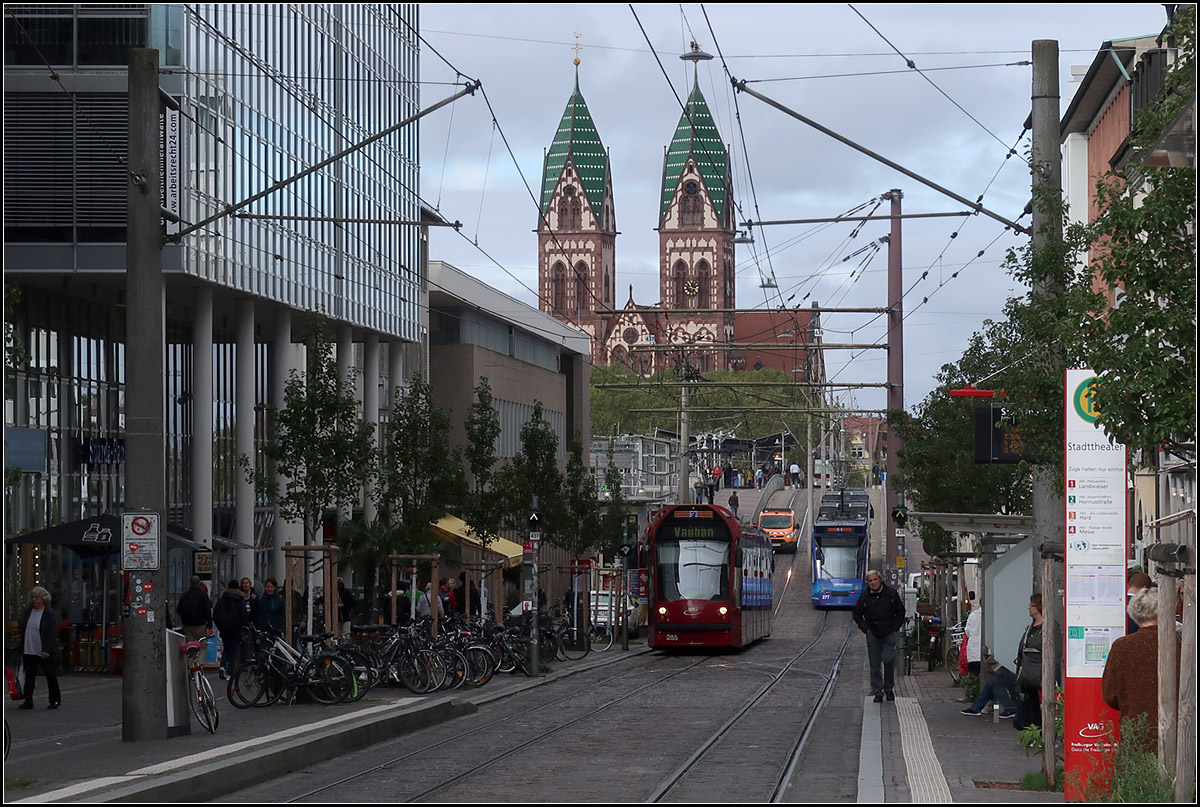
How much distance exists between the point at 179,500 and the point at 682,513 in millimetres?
13885

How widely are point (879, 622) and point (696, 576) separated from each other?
53.5 ft

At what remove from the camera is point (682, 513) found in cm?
3834

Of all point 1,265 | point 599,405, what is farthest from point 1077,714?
point 599,405

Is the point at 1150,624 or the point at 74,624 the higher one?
the point at 1150,624

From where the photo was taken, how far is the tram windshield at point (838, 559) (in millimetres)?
61375

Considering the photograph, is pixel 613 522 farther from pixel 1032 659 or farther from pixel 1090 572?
pixel 1090 572

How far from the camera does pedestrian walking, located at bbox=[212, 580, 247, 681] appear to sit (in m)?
26.0

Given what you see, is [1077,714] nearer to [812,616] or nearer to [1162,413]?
[1162,413]

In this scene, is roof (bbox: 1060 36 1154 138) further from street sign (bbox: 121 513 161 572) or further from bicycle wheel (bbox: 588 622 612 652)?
street sign (bbox: 121 513 161 572)

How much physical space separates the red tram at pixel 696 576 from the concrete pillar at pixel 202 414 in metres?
9.70

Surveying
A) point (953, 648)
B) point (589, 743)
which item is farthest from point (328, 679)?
point (953, 648)

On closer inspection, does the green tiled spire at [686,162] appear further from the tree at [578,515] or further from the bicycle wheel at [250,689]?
the bicycle wheel at [250,689]

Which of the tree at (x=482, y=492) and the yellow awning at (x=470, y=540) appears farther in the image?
the yellow awning at (x=470, y=540)

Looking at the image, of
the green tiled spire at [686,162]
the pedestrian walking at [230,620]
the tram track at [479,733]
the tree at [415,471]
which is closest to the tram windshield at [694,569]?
the tree at [415,471]
